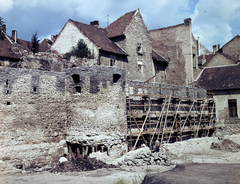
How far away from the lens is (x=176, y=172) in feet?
33.7

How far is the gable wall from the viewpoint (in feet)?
70.7

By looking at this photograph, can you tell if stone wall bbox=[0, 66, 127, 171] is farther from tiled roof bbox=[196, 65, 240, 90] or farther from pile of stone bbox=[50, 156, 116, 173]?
tiled roof bbox=[196, 65, 240, 90]

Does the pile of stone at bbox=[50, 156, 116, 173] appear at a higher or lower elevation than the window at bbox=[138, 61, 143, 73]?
lower

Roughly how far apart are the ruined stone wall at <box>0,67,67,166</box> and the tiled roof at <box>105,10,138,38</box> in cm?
1013

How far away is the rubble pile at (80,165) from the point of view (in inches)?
490

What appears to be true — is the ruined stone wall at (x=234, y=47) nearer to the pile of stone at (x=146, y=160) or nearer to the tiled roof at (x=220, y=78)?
the tiled roof at (x=220, y=78)

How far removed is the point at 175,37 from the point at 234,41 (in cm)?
892

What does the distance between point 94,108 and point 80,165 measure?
10.5 feet

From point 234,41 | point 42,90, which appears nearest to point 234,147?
point 42,90

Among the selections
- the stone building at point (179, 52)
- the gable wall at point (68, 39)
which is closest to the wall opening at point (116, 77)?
the gable wall at point (68, 39)

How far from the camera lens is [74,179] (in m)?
10.8

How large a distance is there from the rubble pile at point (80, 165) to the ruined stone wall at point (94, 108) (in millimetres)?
1263

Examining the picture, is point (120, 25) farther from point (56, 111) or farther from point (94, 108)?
point (56, 111)

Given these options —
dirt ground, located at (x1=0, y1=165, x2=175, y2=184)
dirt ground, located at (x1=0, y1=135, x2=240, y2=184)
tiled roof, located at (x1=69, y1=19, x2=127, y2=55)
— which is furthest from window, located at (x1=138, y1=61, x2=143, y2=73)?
dirt ground, located at (x1=0, y1=165, x2=175, y2=184)
